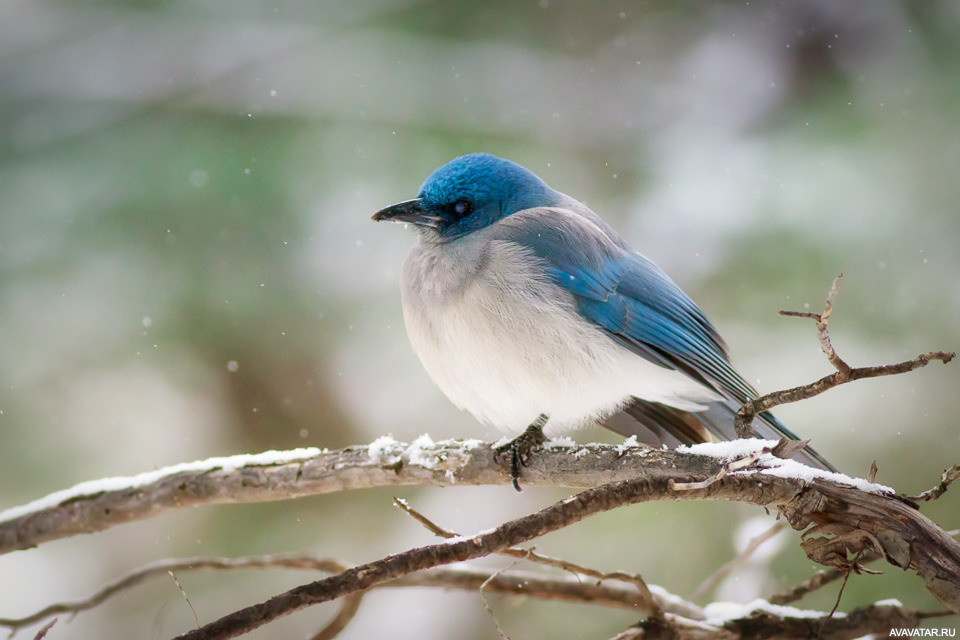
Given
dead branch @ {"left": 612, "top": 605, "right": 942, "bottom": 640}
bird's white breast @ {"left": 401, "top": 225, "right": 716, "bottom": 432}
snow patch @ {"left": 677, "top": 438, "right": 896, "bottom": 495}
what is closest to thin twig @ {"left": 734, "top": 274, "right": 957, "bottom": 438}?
snow patch @ {"left": 677, "top": 438, "right": 896, "bottom": 495}

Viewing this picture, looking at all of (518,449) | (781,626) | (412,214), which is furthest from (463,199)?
(781,626)

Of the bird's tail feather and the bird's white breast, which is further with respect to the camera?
the bird's tail feather

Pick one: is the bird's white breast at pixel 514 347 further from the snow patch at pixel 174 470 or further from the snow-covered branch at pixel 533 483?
the snow patch at pixel 174 470

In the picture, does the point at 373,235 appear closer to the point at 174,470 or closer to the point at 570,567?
the point at 174,470

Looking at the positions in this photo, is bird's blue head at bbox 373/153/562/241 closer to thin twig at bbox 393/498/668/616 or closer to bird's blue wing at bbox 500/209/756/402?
bird's blue wing at bbox 500/209/756/402

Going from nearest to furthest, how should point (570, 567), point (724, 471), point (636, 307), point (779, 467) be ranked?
point (724, 471) → point (779, 467) → point (570, 567) → point (636, 307)

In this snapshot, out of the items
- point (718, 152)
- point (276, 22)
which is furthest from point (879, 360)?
point (276, 22)

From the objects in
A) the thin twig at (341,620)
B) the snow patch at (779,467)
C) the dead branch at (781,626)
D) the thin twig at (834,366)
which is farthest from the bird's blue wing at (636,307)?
the thin twig at (341,620)
